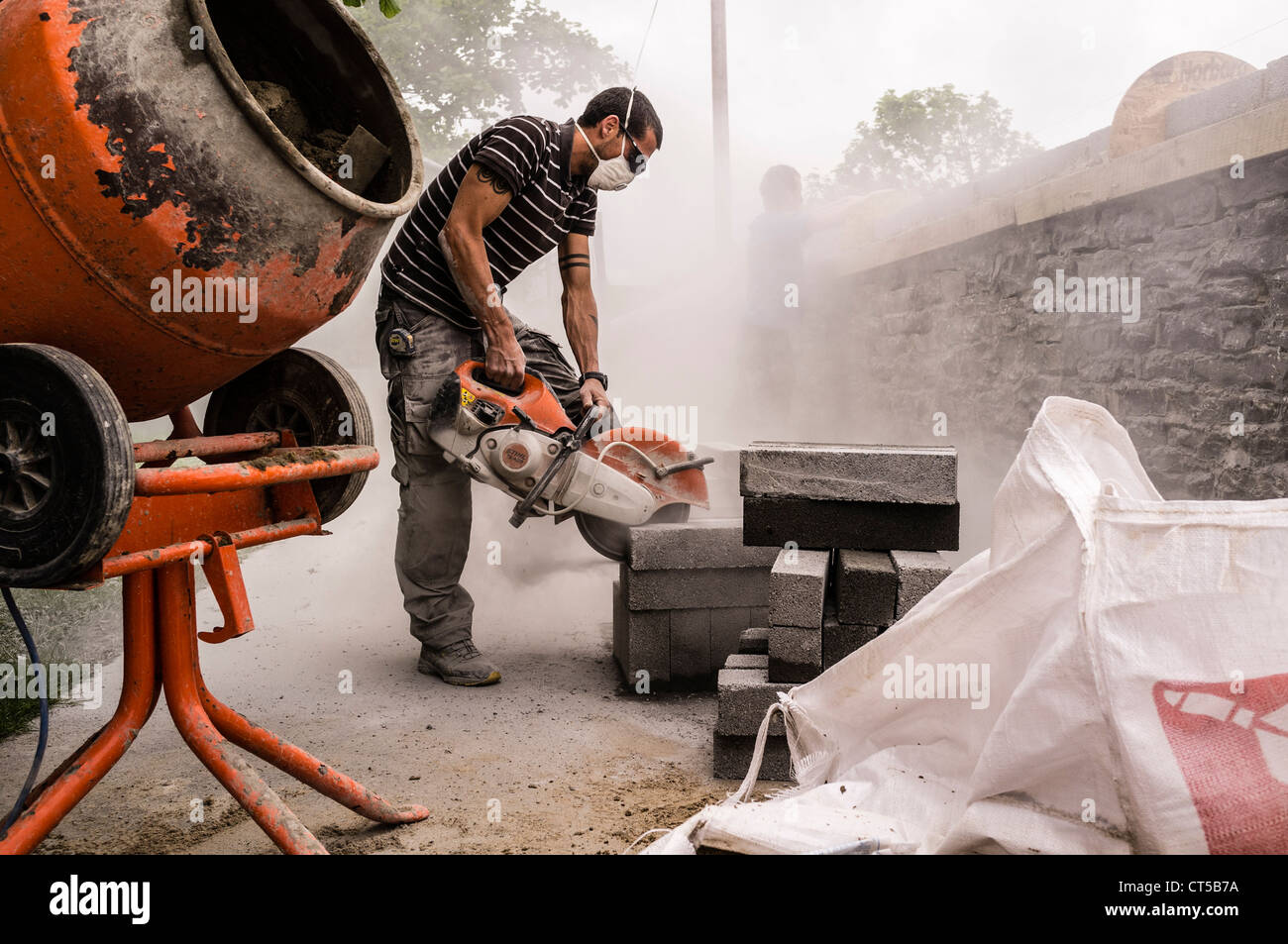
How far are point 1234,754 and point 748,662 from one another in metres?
1.71

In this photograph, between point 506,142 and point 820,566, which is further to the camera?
point 506,142

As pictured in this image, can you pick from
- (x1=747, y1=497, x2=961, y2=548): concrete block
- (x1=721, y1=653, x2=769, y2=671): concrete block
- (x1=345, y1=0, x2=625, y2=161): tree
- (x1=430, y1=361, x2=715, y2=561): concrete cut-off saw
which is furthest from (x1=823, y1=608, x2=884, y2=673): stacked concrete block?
(x1=345, y1=0, x2=625, y2=161): tree

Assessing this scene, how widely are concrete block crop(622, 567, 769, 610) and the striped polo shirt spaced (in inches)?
49.1

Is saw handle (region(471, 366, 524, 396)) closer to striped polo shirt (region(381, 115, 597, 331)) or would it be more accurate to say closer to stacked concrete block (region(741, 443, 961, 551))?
striped polo shirt (region(381, 115, 597, 331))

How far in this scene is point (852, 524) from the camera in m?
3.24

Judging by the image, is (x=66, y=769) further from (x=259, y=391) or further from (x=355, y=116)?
(x=355, y=116)

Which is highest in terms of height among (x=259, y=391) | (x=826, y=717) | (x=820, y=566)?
(x=259, y=391)

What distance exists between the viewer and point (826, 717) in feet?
7.17

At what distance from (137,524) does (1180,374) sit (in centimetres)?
404

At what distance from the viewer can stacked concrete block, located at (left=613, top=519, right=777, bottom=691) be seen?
3.77 meters

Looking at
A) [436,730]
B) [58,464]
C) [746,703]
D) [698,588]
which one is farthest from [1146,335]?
[58,464]

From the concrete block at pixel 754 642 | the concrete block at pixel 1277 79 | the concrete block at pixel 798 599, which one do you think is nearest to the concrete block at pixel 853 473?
the concrete block at pixel 798 599

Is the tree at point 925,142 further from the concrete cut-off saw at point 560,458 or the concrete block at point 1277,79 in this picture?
the concrete cut-off saw at point 560,458
